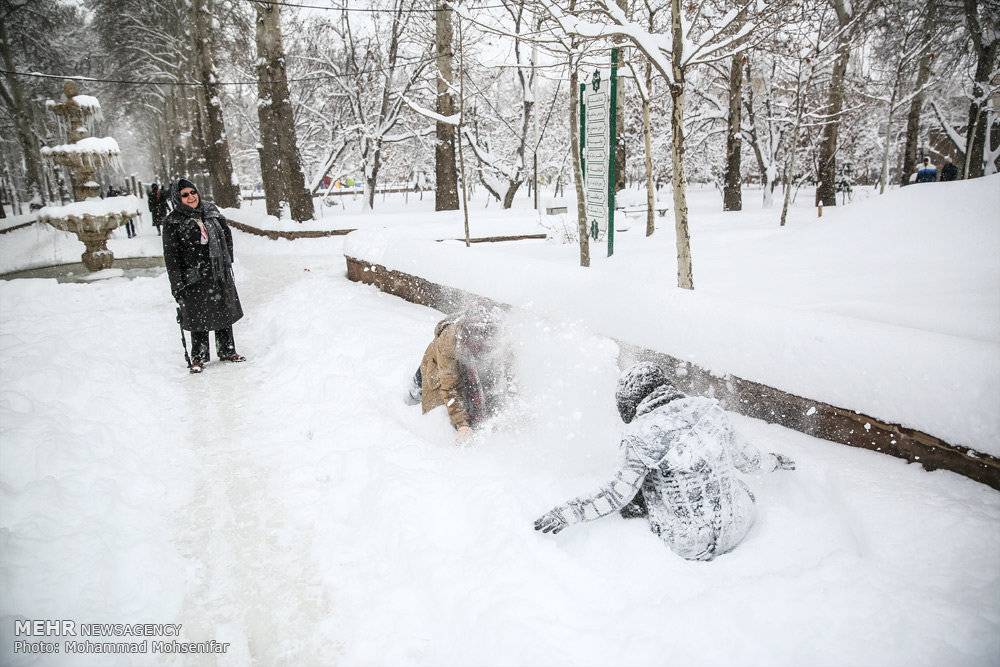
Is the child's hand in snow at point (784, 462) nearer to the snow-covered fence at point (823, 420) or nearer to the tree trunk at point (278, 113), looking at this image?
the snow-covered fence at point (823, 420)

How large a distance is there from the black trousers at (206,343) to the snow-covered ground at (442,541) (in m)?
0.89

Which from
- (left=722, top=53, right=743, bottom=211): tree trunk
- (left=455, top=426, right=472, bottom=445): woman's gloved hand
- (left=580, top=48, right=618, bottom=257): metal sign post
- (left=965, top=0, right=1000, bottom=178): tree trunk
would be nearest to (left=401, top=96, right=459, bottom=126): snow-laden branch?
(left=580, top=48, right=618, bottom=257): metal sign post

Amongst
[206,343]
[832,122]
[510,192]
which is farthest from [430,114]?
[832,122]

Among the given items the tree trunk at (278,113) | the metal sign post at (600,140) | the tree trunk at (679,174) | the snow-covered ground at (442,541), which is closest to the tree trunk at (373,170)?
the tree trunk at (278,113)

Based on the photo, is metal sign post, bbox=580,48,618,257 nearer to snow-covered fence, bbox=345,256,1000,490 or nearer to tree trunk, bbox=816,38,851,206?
snow-covered fence, bbox=345,256,1000,490

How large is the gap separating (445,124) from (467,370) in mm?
13193

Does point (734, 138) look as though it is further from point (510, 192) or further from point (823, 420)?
point (823, 420)

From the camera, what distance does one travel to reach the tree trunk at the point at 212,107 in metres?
15.9

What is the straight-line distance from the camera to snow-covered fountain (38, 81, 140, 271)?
1030cm

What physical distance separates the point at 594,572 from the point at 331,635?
1.24 m

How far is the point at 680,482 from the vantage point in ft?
7.55

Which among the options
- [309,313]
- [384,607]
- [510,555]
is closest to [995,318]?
[510,555]

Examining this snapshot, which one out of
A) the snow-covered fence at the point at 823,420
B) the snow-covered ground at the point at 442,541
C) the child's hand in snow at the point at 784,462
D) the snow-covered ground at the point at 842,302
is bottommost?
the snow-covered ground at the point at 442,541

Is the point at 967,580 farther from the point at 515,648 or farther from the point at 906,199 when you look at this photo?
the point at 906,199
